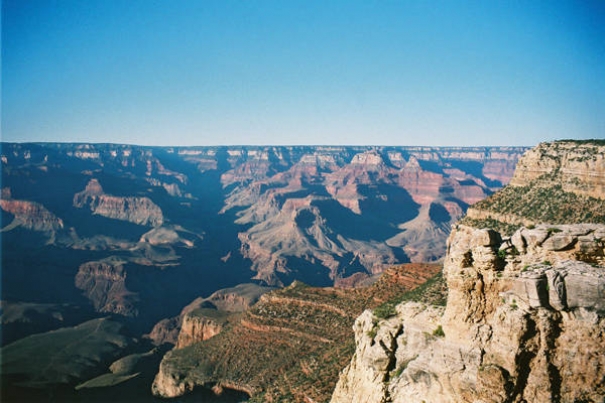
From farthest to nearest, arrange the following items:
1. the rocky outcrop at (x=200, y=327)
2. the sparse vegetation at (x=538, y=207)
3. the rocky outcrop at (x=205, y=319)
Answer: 1. the rocky outcrop at (x=205, y=319)
2. the rocky outcrop at (x=200, y=327)
3. the sparse vegetation at (x=538, y=207)

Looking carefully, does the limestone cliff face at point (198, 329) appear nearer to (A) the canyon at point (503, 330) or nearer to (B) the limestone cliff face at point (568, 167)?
(B) the limestone cliff face at point (568, 167)

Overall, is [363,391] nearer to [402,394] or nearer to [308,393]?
[402,394]

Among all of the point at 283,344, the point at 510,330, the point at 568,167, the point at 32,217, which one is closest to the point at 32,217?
the point at 32,217

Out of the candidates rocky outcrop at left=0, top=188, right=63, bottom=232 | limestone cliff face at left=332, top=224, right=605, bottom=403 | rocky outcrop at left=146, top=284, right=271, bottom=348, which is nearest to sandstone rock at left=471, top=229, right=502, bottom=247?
limestone cliff face at left=332, top=224, right=605, bottom=403

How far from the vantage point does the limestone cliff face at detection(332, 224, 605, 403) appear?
12422 mm

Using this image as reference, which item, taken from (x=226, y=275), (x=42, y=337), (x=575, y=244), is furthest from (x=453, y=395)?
(x=226, y=275)

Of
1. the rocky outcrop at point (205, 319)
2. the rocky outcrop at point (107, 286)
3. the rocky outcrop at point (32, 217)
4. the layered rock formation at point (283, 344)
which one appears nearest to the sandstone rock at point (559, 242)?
the layered rock formation at point (283, 344)

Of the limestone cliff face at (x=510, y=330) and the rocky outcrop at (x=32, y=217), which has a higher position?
the limestone cliff face at (x=510, y=330)

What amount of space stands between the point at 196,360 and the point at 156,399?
9.41m

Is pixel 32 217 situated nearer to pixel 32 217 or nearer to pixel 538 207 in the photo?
pixel 32 217

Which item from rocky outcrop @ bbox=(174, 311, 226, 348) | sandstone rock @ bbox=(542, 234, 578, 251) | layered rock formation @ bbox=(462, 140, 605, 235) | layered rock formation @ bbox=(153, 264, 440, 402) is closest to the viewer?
sandstone rock @ bbox=(542, 234, 578, 251)

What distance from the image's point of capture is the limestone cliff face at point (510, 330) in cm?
1242

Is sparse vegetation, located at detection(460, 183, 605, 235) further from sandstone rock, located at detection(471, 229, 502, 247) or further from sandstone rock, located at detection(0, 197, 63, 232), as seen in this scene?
sandstone rock, located at detection(0, 197, 63, 232)

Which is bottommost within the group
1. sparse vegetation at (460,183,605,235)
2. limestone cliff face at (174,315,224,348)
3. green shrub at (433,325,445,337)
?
limestone cliff face at (174,315,224,348)
